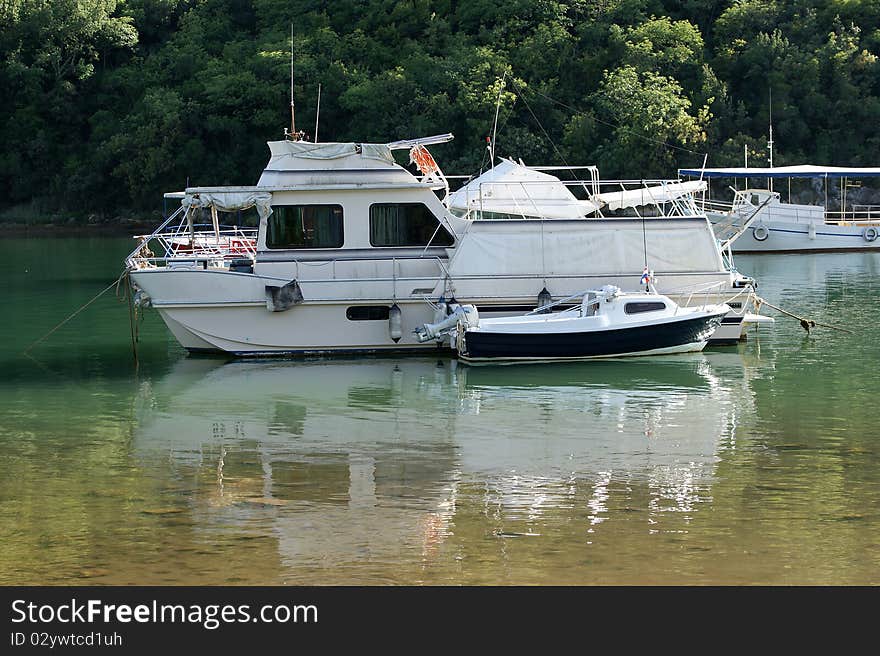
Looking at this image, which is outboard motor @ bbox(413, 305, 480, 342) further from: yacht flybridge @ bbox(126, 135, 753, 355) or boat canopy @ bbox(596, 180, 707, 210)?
boat canopy @ bbox(596, 180, 707, 210)

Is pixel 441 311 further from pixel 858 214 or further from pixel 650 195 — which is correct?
pixel 858 214

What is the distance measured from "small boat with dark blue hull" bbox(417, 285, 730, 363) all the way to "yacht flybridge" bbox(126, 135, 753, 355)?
2.66ft

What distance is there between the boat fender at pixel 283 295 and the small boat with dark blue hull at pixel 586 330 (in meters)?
2.48

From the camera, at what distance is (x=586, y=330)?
2450 cm

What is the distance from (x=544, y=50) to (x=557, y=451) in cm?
6155

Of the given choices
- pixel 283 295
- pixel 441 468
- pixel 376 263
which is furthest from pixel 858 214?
pixel 441 468

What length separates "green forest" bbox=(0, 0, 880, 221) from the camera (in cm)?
7269

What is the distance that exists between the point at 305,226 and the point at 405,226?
1.93 metres

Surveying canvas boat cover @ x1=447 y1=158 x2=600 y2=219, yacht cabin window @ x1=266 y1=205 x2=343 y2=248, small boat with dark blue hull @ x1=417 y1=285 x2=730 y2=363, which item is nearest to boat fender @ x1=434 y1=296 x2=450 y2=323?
small boat with dark blue hull @ x1=417 y1=285 x2=730 y2=363

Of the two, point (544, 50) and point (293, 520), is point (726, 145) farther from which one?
point (293, 520)

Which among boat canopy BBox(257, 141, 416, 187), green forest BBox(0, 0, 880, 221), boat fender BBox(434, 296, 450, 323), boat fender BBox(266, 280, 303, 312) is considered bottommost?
boat fender BBox(434, 296, 450, 323)

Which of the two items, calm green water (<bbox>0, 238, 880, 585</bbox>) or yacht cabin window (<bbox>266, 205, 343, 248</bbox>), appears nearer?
calm green water (<bbox>0, 238, 880, 585</bbox>)

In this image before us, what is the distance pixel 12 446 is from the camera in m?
18.6
